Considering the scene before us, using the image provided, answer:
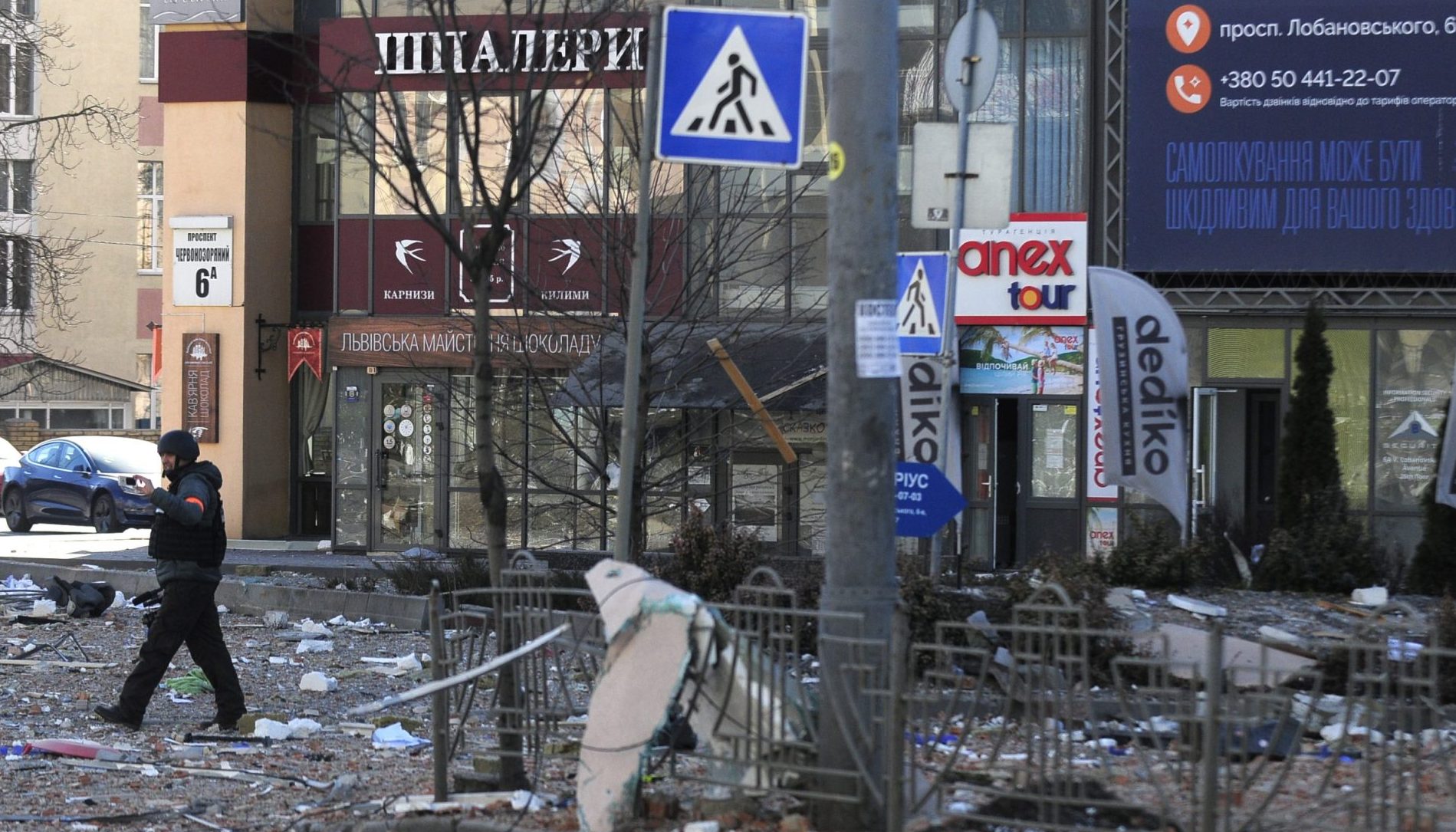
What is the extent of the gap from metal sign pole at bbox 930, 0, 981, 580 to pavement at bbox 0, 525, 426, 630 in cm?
555

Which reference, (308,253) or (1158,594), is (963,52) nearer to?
(1158,594)

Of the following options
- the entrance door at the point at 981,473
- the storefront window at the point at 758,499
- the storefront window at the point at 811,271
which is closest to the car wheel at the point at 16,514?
the storefront window at the point at 758,499

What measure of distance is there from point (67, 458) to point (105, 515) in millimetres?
1312

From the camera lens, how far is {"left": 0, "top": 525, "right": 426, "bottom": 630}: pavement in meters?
16.9

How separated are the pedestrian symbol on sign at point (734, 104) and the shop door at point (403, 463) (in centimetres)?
1892

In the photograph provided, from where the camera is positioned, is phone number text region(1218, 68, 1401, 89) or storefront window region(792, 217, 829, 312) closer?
phone number text region(1218, 68, 1401, 89)

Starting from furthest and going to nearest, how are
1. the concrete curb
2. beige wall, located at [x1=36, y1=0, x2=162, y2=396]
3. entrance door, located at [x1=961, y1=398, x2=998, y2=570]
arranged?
beige wall, located at [x1=36, y1=0, x2=162, y2=396], entrance door, located at [x1=961, y1=398, x2=998, y2=570], the concrete curb

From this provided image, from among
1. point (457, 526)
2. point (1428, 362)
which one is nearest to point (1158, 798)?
point (1428, 362)

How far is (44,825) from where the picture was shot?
756 cm

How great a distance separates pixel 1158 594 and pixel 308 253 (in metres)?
17.0

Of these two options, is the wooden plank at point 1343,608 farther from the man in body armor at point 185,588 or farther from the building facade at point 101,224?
the building facade at point 101,224

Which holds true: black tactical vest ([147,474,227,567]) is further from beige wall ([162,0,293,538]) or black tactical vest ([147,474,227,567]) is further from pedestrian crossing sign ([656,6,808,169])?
beige wall ([162,0,293,538])

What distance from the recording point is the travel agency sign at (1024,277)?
22000mm

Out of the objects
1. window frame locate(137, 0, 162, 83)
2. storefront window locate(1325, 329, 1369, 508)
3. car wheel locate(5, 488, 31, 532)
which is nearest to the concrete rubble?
storefront window locate(1325, 329, 1369, 508)
